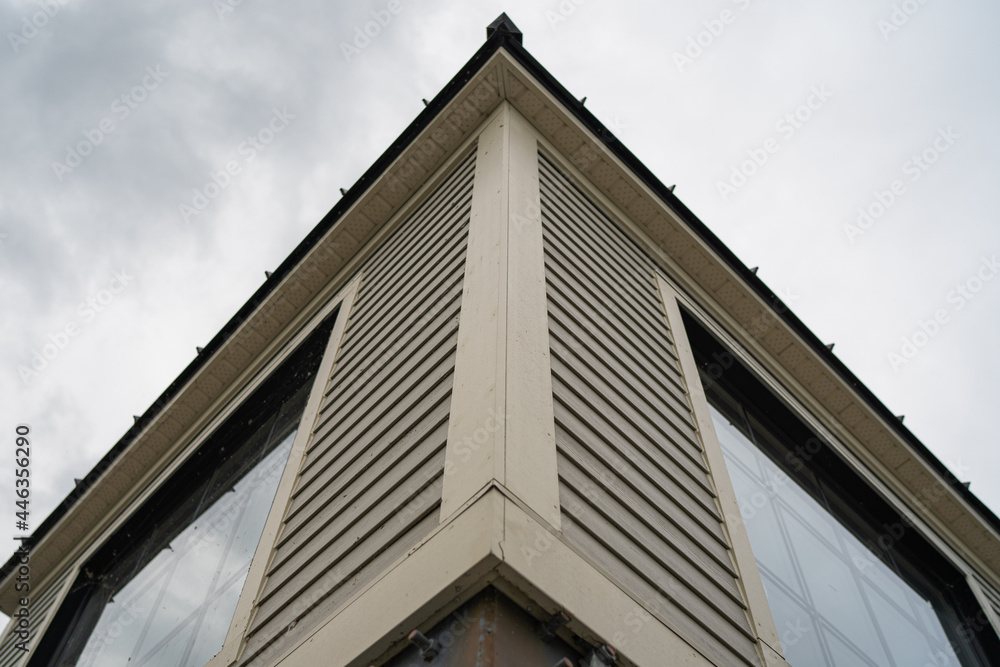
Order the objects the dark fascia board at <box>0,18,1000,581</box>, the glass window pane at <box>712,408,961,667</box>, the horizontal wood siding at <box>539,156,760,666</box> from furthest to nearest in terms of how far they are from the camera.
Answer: the dark fascia board at <box>0,18,1000,581</box>
the glass window pane at <box>712,408,961,667</box>
the horizontal wood siding at <box>539,156,760,666</box>

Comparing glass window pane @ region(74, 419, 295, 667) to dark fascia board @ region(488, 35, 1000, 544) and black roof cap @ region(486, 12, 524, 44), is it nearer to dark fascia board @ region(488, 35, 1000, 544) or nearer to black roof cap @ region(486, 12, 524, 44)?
dark fascia board @ region(488, 35, 1000, 544)

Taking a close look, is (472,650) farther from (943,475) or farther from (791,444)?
(943,475)

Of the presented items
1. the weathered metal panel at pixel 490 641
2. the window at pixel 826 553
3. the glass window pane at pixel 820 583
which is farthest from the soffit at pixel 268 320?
the weathered metal panel at pixel 490 641

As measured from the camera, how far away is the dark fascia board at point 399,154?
17.2 feet

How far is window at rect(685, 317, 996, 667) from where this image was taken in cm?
411

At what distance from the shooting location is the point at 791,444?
594cm

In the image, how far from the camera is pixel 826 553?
16.3 ft

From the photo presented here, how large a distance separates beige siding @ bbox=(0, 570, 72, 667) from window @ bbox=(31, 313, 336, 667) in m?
0.16

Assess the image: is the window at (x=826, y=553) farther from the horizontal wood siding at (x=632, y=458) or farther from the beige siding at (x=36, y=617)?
the beige siding at (x=36, y=617)

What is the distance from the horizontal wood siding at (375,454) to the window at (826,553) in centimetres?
197

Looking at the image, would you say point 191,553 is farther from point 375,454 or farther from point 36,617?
point 36,617

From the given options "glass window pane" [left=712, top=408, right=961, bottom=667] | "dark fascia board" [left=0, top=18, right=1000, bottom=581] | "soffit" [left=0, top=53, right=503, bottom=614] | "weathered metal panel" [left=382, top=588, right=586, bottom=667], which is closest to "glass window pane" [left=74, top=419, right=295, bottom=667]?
"soffit" [left=0, top=53, right=503, bottom=614]

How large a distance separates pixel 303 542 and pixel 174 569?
2.70 m

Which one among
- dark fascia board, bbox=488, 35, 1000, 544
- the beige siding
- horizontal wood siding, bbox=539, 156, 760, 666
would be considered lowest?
horizontal wood siding, bbox=539, 156, 760, 666
